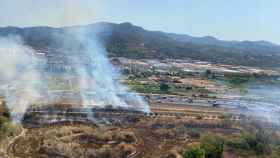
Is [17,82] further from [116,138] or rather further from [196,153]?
[196,153]

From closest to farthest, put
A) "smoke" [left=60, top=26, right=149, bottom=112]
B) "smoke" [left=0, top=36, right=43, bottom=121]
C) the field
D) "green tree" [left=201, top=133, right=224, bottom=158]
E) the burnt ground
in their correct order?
1. "green tree" [left=201, top=133, right=224, bottom=158]
2. the burnt ground
3. the field
4. "smoke" [left=0, top=36, right=43, bottom=121]
5. "smoke" [left=60, top=26, right=149, bottom=112]

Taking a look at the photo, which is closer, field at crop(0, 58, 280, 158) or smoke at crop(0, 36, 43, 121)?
field at crop(0, 58, 280, 158)

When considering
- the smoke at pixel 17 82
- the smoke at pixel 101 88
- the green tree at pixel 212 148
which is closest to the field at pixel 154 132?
the green tree at pixel 212 148

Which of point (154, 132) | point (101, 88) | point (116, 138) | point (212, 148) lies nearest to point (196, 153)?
point (212, 148)

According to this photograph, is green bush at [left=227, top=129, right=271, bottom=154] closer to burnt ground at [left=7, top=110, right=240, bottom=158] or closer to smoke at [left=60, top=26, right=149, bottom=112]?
burnt ground at [left=7, top=110, right=240, bottom=158]

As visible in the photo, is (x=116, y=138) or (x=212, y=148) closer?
(x=212, y=148)

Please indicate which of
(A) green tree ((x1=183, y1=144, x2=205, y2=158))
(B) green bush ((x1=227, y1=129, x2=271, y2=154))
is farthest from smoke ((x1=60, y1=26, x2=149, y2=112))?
(A) green tree ((x1=183, y1=144, x2=205, y2=158))

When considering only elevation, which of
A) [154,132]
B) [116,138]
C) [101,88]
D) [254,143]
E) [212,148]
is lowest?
[154,132]

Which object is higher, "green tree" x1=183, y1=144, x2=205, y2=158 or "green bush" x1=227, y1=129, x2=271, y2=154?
"green tree" x1=183, y1=144, x2=205, y2=158

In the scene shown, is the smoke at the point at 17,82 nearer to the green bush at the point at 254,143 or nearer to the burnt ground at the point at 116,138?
the burnt ground at the point at 116,138

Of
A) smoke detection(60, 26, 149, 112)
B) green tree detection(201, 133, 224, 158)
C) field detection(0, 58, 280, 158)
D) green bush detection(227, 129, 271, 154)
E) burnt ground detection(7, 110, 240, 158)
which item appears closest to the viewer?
green tree detection(201, 133, 224, 158)
